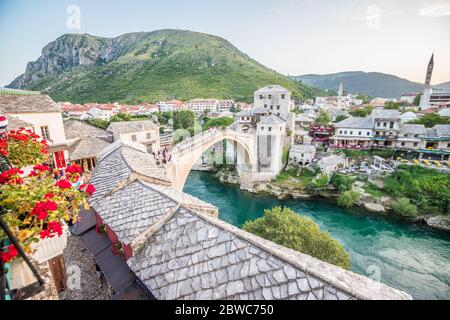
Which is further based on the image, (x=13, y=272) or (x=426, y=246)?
(x=426, y=246)

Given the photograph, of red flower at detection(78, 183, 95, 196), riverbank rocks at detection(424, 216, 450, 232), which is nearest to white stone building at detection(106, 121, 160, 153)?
red flower at detection(78, 183, 95, 196)

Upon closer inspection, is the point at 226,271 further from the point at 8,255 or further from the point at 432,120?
the point at 432,120

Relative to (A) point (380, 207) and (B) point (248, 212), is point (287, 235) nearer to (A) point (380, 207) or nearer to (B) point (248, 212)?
(B) point (248, 212)

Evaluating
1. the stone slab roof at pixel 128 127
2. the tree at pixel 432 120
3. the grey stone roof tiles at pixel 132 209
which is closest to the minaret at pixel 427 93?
the tree at pixel 432 120

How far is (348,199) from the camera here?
22.5 metres

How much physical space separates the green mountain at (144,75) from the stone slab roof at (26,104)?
57.3m

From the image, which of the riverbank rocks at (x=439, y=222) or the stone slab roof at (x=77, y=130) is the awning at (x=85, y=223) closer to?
the stone slab roof at (x=77, y=130)

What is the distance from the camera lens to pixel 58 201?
2912 millimetres

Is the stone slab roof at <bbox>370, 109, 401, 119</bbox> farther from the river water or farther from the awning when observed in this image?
the awning

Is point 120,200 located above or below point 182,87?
below

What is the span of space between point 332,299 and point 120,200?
5.41 metres

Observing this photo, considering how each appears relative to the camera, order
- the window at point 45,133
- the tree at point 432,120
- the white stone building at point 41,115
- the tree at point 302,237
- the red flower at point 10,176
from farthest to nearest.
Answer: the tree at point 432,120
the tree at point 302,237
the window at point 45,133
the white stone building at point 41,115
the red flower at point 10,176

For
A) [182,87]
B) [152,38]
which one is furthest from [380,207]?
[152,38]

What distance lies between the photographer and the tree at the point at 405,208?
20500mm
